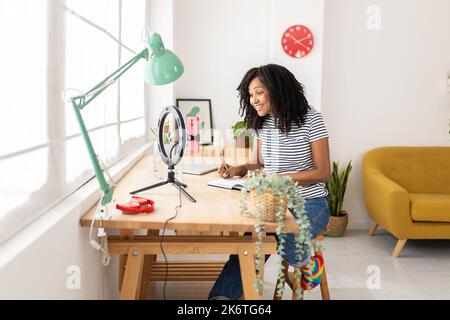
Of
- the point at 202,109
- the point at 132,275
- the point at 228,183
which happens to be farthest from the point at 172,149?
the point at 202,109

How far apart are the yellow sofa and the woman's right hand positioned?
1689 mm

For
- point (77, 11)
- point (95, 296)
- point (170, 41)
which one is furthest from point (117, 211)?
point (170, 41)

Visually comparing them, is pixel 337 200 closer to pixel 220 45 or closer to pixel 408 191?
pixel 408 191

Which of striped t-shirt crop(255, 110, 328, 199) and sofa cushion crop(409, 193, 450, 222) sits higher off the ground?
striped t-shirt crop(255, 110, 328, 199)

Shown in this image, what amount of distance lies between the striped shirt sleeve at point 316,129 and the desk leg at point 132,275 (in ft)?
3.13

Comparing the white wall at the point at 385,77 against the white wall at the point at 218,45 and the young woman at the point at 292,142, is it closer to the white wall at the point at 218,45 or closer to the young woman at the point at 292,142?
the white wall at the point at 218,45

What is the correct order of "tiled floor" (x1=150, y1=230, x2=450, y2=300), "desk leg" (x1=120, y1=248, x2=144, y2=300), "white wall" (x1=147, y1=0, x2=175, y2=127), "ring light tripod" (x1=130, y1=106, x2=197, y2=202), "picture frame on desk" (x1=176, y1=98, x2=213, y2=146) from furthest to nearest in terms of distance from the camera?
"picture frame on desk" (x1=176, y1=98, x2=213, y2=146) < "white wall" (x1=147, y1=0, x2=175, y2=127) < "tiled floor" (x1=150, y1=230, x2=450, y2=300) < "ring light tripod" (x1=130, y1=106, x2=197, y2=202) < "desk leg" (x1=120, y1=248, x2=144, y2=300)

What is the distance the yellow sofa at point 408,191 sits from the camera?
362cm

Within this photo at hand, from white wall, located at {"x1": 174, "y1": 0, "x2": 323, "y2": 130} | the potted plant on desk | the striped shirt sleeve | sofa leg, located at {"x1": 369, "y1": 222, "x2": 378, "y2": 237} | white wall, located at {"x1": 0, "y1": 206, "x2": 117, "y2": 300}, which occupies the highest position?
white wall, located at {"x1": 174, "y1": 0, "x2": 323, "y2": 130}

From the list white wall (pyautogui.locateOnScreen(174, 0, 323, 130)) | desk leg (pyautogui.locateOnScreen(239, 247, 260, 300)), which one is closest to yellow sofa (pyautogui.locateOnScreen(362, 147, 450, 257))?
white wall (pyautogui.locateOnScreen(174, 0, 323, 130))

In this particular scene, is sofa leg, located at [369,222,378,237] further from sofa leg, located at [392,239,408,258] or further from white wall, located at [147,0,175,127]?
white wall, located at [147,0,175,127]

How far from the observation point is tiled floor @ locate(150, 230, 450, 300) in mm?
2975

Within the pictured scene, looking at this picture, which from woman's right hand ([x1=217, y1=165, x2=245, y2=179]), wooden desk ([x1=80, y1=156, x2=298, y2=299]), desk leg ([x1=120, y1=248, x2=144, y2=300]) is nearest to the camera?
wooden desk ([x1=80, y1=156, x2=298, y2=299])

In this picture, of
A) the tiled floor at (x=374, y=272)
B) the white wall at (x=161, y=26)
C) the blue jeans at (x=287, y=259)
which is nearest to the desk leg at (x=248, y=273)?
the blue jeans at (x=287, y=259)
